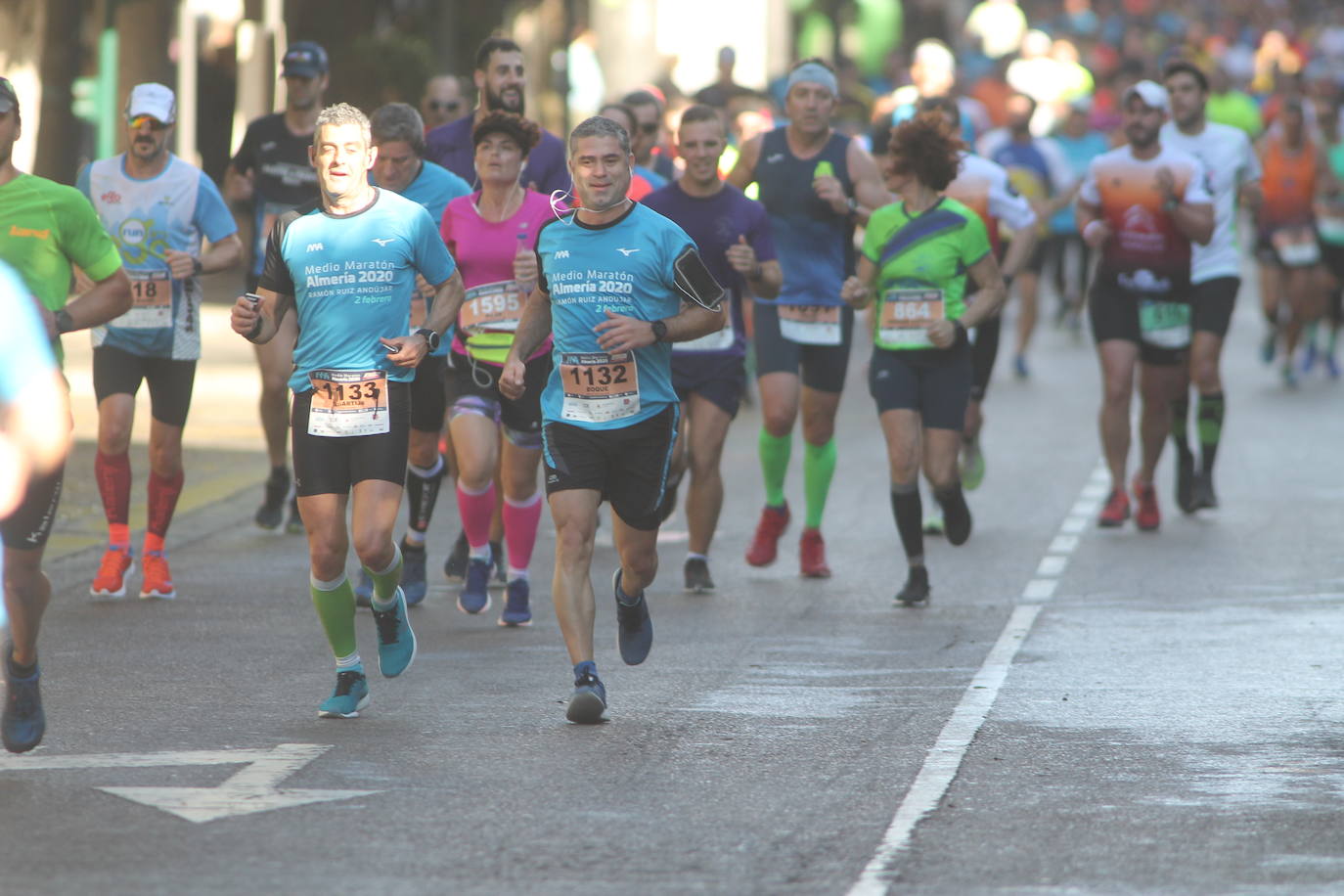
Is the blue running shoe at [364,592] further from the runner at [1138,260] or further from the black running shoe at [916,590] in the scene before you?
the runner at [1138,260]

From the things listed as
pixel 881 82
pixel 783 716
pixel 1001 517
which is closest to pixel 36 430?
pixel 783 716

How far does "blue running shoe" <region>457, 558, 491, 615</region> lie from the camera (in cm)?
1030

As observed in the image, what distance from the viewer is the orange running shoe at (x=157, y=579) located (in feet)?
34.7

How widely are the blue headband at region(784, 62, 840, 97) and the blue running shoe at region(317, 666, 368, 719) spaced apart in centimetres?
429

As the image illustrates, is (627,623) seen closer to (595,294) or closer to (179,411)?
(595,294)

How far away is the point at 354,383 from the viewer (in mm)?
8086

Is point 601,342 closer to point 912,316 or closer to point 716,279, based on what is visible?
point 716,279

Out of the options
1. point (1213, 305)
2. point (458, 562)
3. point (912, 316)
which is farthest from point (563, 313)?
point (1213, 305)

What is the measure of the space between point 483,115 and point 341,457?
3423 mm

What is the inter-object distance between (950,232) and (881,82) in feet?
116

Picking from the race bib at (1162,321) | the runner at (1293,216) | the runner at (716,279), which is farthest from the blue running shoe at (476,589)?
the runner at (1293,216)

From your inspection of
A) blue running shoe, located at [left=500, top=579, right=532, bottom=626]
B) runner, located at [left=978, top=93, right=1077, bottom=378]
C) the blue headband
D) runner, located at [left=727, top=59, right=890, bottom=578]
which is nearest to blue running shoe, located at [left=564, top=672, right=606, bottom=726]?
blue running shoe, located at [left=500, top=579, right=532, bottom=626]

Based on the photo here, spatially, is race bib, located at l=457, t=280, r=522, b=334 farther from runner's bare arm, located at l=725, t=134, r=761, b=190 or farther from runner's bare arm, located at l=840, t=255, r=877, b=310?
runner's bare arm, located at l=725, t=134, r=761, b=190

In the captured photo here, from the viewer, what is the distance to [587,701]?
7.89 m
